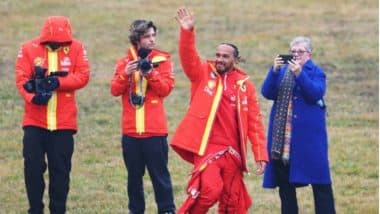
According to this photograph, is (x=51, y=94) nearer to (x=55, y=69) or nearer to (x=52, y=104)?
(x=52, y=104)

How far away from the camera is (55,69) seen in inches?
445

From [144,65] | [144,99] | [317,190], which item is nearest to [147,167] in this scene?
[144,99]

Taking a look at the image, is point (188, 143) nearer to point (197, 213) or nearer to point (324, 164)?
point (197, 213)

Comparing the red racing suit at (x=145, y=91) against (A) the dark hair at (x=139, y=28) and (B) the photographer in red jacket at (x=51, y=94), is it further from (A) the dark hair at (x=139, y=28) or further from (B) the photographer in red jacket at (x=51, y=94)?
(B) the photographer in red jacket at (x=51, y=94)

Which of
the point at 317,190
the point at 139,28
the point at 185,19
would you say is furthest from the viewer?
the point at 317,190

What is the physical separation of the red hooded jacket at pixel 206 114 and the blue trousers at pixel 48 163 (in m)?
1.13

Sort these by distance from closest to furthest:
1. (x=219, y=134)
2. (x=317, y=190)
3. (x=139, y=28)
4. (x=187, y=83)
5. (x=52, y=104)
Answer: (x=219, y=134), (x=139, y=28), (x=52, y=104), (x=317, y=190), (x=187, y=83)

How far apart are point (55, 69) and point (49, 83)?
0.24 metres

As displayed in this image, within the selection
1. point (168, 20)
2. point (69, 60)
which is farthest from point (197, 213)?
point (168, 20)

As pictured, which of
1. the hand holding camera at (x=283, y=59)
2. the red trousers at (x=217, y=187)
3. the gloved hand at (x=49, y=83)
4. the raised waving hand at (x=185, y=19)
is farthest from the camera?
the gloved hand at (x=49, y=83)

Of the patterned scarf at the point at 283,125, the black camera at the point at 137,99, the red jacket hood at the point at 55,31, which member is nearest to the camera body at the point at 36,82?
the red jacket hood at the point at 55,31

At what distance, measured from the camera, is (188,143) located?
10789mm

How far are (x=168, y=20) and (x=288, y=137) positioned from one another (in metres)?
18.6

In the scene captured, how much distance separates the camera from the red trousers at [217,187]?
10.7 meters
